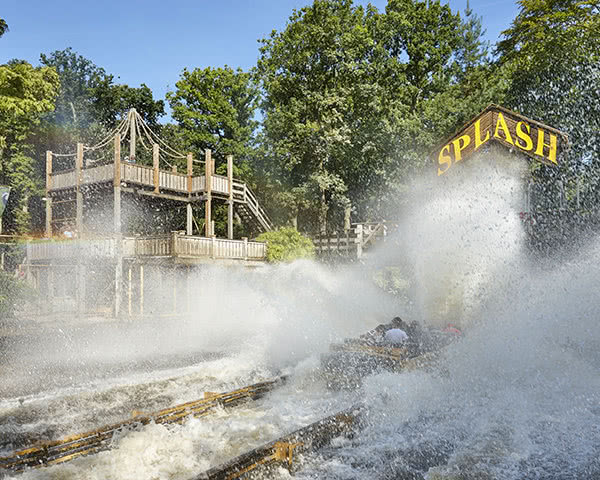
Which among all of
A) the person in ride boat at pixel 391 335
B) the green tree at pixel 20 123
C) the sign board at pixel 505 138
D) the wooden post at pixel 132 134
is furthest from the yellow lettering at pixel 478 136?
the green tree at pixel 20 123

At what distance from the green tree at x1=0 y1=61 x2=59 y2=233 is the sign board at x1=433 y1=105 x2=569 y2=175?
2401 centimetres

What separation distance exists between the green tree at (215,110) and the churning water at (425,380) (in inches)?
650

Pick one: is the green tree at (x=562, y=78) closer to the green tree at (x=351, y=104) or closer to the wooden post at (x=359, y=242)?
the green tree at (x=351, y=104)

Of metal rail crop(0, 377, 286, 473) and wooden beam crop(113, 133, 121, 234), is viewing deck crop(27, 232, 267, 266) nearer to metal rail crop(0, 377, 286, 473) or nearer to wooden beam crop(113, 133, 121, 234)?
wooden beam crop(113, 133, 121, 234)

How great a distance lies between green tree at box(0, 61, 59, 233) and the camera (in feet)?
94.3

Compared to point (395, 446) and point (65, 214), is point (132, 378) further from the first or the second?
point (65, 214)

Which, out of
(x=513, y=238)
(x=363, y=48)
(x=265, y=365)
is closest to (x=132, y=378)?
(x=265, y=365)

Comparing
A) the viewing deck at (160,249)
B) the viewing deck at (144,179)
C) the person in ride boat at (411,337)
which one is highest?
the viewing deck at (144,179)

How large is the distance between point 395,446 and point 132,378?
24.4 feet

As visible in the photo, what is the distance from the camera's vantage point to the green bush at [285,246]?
2595cm

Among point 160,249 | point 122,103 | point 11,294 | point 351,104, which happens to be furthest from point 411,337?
point 122,103

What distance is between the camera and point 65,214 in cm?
3134

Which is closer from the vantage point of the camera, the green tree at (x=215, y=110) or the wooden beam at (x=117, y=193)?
the wooden beam at (x=117, y=193)

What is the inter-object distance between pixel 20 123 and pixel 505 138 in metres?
35.4
